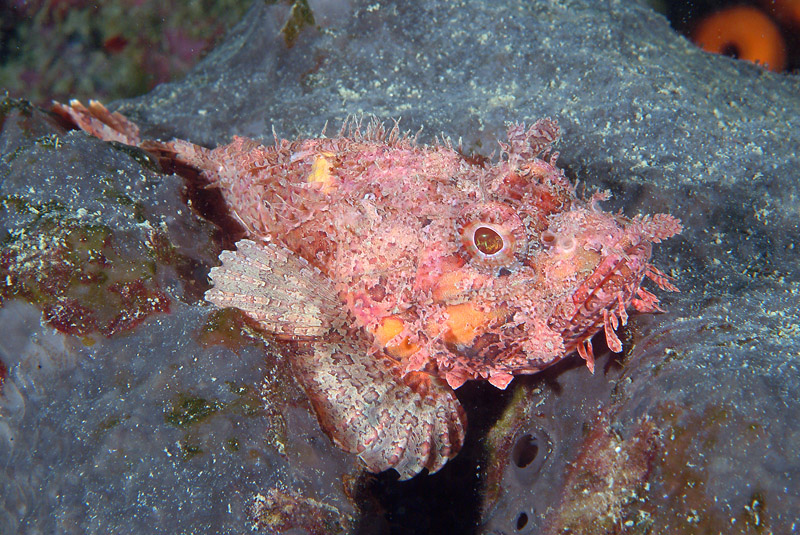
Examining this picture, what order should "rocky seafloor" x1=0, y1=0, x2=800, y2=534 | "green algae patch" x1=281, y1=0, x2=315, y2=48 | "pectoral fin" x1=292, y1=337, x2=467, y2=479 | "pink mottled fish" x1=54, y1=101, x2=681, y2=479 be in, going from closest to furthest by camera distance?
"rocky seafloor" x1=0, y1=0, x2=800, y2=534 < "pink mottled fish" x1=54, y1=101, x2=681, y2=479 < "pectoral fin" x1=292, y1=337, x2=467, y2=479 < "green algae patch" x1=281, y1=0, x2=315, y2=48

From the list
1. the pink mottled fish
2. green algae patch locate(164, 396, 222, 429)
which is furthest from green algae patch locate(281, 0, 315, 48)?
green algae patch locate(164, 396, 222, 429)

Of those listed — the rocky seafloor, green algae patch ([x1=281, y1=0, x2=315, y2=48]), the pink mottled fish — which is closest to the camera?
the rocky seafloor

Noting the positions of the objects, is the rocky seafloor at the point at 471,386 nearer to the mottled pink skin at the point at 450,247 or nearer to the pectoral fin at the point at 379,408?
the pectoral fin at the point at 379,408

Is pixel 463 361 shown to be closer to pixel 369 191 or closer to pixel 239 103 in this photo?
pixel 369 191

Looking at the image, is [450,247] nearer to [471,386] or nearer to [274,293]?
[274,293]

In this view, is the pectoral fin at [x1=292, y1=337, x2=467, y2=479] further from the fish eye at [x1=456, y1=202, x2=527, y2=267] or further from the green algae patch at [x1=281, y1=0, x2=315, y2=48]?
the green algae patch at [x1=281, y1=0, x2=315, y2=48]

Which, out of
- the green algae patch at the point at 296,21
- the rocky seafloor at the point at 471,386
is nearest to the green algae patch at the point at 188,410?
the rocky seafloor at the point at 471,386

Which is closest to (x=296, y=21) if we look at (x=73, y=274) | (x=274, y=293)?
(x=274, y=293)
